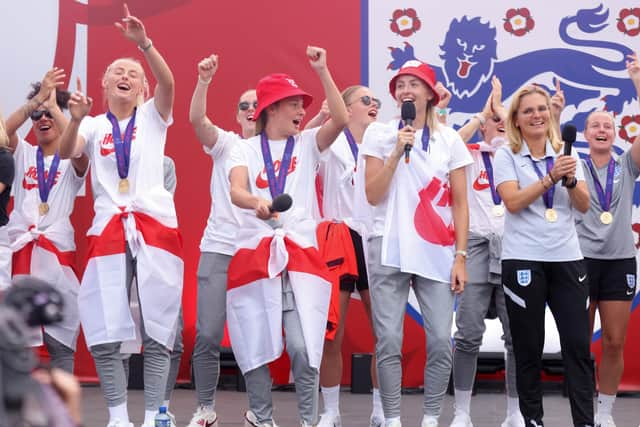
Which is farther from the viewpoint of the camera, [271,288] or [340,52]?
[340,52]

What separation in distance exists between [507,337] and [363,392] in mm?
1781

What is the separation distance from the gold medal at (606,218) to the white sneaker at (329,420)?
1766 mm

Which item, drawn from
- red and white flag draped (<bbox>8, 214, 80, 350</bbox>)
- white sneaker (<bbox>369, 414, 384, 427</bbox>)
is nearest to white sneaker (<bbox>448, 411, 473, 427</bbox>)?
white sneaker (<bbox>369, 414, 384, 427</bbox>)

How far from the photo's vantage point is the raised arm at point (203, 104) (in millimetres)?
5148

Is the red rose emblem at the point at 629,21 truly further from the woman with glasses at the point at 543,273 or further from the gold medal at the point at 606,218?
the woman with glasses at the point at 543,273

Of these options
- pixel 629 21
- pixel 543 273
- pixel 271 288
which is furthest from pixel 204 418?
pixel 629 21

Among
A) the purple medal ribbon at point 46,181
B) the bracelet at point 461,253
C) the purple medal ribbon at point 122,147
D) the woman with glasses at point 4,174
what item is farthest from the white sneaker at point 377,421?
the purple medal ribbon at point 46,181

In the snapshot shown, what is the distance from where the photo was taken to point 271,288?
4840 mm

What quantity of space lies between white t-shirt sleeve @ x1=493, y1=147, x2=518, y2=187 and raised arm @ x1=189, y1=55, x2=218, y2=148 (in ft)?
4.75

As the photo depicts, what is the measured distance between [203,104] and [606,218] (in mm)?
2221

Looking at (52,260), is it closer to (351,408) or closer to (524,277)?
(351,408)

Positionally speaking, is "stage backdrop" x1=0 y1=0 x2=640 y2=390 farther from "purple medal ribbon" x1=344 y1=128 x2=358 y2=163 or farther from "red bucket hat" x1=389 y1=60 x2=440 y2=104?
"red bucket hat" x1=389 y1=60 x2=440 y2=104

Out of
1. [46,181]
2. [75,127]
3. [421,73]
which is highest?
[421,73]

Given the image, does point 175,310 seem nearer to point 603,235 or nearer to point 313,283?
point 313,283
